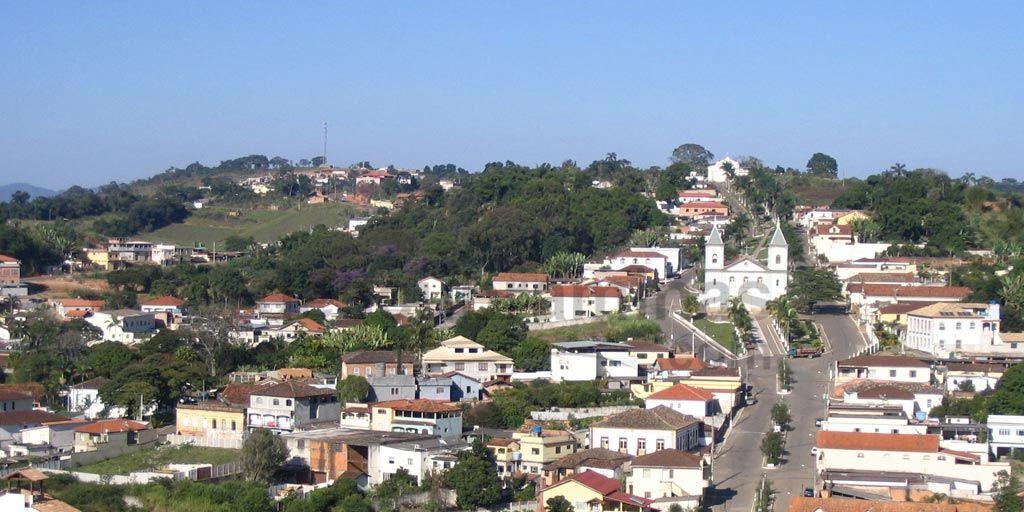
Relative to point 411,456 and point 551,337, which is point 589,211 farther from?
point 411,456

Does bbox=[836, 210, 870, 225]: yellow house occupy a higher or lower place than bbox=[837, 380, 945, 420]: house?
higher

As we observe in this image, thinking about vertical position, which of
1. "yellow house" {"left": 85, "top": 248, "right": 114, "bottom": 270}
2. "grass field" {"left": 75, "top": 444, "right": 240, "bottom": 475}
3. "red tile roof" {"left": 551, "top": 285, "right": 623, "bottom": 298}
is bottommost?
"grass field" {"left": 75, "top": 444, "right": 240, "bottom": 475}

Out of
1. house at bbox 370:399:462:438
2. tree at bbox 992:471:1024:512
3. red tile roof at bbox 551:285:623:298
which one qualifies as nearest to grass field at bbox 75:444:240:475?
house at bbox 370:399:462:438

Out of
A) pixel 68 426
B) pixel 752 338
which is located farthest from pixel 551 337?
pixel 68 426

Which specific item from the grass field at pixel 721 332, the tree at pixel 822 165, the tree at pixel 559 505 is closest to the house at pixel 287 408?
the tree at pixel 559 505

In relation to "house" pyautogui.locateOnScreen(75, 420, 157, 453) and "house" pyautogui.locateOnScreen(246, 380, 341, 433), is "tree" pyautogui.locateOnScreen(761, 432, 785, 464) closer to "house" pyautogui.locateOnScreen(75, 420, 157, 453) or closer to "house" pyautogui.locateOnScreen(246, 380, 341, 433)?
"house" pyautogui.locateOnScreen(246, 380, 341, 433)

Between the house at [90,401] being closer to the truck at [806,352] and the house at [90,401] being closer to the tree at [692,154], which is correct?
the truck at [806,352]

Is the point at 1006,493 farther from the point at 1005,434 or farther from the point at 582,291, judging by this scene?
the point at 582,291
